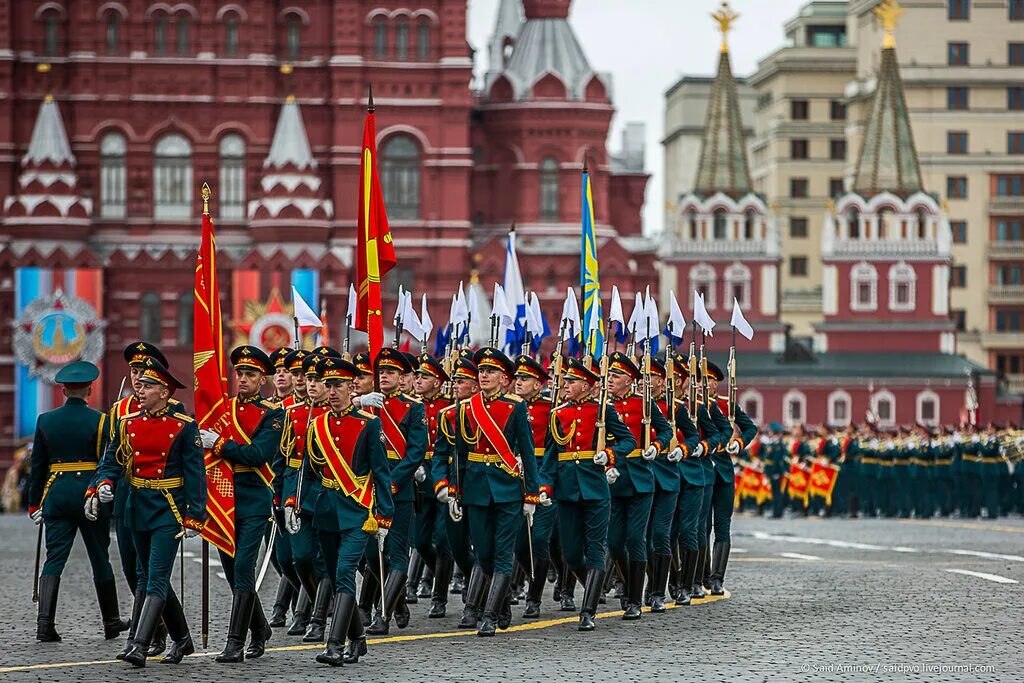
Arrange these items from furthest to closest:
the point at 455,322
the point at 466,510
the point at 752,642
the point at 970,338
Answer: the point at 970,338, the point at 455,322, the point at 466,510, the point at 752,642

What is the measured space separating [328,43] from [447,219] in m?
5.70

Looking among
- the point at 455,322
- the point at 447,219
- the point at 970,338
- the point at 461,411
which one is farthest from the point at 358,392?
the point at 970,338

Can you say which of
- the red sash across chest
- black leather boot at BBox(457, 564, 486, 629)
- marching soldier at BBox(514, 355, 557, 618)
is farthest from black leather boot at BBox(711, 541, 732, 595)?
the red sash across chest

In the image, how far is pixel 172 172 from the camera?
57688mm

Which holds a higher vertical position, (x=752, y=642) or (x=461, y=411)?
(x=461, y=411)

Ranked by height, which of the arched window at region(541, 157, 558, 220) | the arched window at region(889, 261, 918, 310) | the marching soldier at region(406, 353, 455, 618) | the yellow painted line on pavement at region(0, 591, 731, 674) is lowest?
the yellow painted line on pavement at region(0, 591, 731, 674)

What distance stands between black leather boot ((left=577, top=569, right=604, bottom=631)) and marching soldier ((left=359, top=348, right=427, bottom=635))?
1.24m

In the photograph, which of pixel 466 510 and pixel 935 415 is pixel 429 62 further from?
pixel 466 510

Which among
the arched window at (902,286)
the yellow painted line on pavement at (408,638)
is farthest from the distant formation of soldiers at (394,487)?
the arched window at (902,286)

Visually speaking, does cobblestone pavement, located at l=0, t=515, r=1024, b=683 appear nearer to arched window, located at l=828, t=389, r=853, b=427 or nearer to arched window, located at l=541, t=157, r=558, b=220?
arched window, located at l=541, t=157, r=558, b=220

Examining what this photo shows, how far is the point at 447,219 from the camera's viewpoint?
2299 inches

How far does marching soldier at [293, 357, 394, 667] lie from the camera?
1312 cm

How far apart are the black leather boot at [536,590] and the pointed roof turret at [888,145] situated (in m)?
60.0

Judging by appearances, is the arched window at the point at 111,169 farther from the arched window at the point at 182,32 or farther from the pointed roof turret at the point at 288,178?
the pointed roof turret at the point at 288,178
